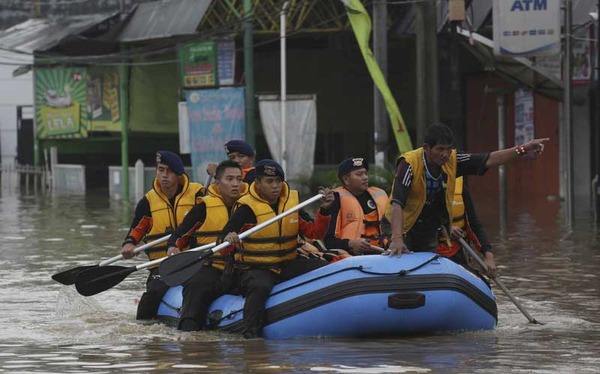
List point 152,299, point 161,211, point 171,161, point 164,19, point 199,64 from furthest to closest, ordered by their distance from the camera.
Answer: point 164,19
point 199,64
point 161,211
point 152,299
point 171,161

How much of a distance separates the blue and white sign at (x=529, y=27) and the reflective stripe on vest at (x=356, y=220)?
1151 cm

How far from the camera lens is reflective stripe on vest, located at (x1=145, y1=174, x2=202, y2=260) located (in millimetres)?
13156

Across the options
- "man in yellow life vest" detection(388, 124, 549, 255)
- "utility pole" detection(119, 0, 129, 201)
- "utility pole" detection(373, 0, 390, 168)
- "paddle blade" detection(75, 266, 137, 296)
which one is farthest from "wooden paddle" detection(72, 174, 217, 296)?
"utility pole" detection(119, 0, 129, 201)

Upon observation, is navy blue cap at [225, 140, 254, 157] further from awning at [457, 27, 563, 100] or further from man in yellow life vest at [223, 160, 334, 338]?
awning at [457, 27, 563, 100]

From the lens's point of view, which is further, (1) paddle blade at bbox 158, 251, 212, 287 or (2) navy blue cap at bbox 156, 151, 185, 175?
(2) navy blue cap at bbox 156, 151, 185, 175

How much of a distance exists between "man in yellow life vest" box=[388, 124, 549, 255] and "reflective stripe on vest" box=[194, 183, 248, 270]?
1.45 metres

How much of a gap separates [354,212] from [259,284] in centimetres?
125

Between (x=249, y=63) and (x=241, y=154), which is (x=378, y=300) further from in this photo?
(x=249, y=63)

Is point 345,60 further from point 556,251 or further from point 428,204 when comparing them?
point 428,204

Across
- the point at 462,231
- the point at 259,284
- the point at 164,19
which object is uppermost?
the point at 164,19

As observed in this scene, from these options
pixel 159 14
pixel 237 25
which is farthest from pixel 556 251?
pixel 159 14

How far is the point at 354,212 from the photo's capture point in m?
12.5

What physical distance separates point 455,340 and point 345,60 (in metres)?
29.8

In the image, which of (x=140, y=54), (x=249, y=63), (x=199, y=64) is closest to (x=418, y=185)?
(x=249, y=63)
